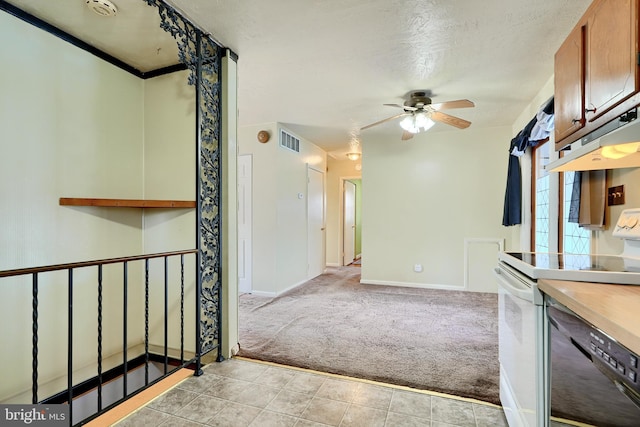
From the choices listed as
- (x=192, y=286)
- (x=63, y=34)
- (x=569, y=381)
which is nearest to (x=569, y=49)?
(x=569, y=381)

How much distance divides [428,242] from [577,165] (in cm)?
300

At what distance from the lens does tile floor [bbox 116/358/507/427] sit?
5.26 ft

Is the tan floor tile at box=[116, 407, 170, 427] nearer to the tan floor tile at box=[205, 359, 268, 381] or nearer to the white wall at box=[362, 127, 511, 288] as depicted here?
the tan floor tile at box=[205, 359, 268, 381]

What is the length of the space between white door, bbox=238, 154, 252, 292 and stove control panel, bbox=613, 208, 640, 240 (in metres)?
3.77

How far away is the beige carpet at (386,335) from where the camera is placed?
82.4 inches

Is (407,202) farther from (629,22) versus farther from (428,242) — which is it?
(629,22)

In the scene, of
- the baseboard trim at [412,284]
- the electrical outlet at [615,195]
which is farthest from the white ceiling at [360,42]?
the baseboard trim at [412,284]

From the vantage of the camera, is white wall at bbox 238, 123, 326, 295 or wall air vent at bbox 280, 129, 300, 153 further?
wall air vent at bbox 280, 129, 300, 153

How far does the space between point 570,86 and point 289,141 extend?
3.46 metres

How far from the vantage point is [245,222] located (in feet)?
14.2

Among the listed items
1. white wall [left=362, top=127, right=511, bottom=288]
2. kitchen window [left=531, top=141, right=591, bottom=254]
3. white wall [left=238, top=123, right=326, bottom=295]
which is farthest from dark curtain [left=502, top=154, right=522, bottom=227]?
white wall [left=238, top=123, right=326, bottom=295]

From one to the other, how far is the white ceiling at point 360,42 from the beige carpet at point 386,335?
2.39 metres

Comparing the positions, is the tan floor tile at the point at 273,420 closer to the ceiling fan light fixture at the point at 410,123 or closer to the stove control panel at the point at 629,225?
the stove control panel at the point at 629,225

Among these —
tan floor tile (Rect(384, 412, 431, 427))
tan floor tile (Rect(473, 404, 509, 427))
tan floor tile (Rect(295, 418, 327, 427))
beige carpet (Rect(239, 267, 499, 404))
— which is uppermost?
tan floor tile (Rect(473, 404, 509, 427))
